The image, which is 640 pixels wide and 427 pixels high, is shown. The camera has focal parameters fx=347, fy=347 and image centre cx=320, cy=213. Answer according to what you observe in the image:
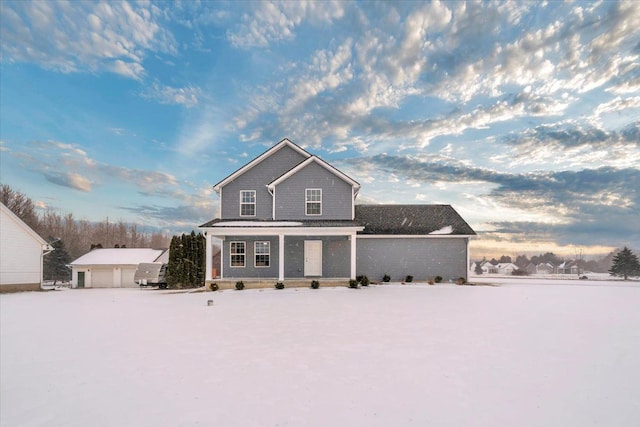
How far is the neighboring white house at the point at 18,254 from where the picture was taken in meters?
24.2

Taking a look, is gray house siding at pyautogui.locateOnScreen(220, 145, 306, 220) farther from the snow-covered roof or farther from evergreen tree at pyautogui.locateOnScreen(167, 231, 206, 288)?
the snow-covered roof

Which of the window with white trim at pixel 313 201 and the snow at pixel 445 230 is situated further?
the snow at pixel 445 230

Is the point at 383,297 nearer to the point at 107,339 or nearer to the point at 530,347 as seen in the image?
the point at 530,347

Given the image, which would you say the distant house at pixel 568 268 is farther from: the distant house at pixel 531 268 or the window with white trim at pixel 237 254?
the window with white trim at pixel 237 254

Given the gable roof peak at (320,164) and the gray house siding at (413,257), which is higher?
the gable roof peak at (320,164)

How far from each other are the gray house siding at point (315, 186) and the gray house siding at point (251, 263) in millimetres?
1803

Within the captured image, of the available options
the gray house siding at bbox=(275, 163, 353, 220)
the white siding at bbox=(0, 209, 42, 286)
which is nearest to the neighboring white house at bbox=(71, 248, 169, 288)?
the white siding at bbox=(0, 209, 42, 286)

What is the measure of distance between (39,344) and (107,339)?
1.43m

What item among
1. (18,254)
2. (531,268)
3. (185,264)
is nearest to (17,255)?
(18,254)

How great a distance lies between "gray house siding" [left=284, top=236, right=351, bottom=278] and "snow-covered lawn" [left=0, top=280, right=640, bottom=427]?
1122 cm

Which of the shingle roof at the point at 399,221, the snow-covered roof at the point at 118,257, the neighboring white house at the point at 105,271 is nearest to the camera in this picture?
the shingle roof at the point at 399,221

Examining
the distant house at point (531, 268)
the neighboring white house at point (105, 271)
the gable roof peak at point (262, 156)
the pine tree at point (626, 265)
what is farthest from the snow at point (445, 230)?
the distant house at point (531, 268)

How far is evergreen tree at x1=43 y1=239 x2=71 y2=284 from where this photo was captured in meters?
43.1

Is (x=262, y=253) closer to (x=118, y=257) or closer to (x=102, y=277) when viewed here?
(x=118, y=257)
